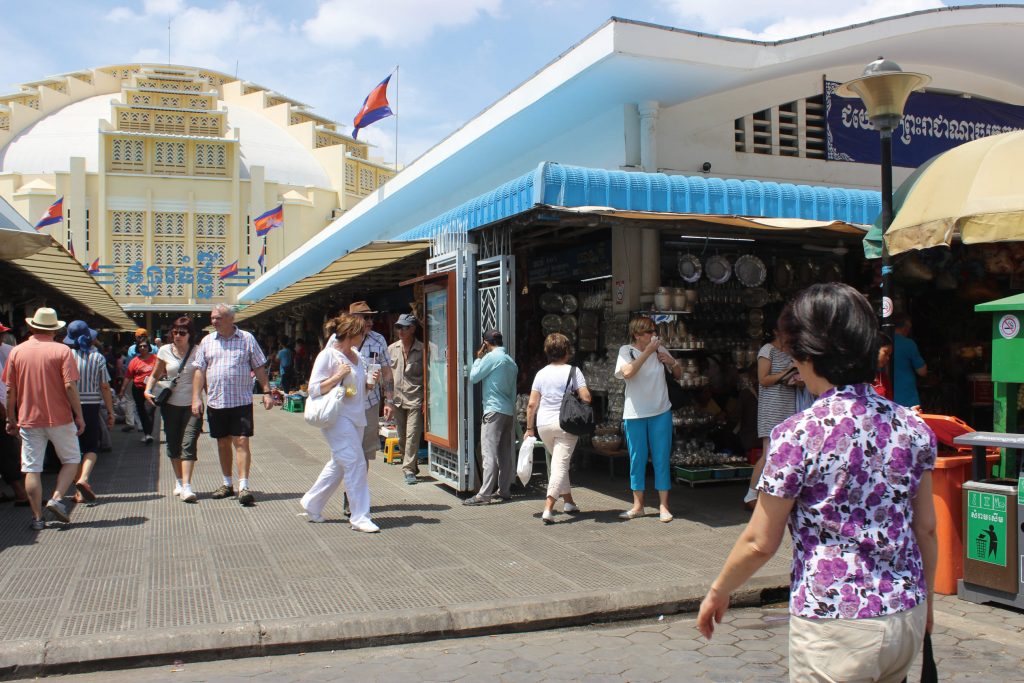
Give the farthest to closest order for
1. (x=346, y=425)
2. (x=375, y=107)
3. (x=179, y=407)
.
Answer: (x=375, y=107)
(x=179, y=407)
(x=346, y=425)

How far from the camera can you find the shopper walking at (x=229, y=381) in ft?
26.6

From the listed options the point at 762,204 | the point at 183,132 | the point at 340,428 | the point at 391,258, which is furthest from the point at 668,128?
the point at 183,132

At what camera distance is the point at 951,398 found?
33.3ft

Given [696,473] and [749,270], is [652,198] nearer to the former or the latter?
[749,270]

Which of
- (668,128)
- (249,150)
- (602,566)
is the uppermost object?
(249,150)

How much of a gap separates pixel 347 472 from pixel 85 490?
290cm

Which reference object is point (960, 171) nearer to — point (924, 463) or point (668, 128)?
point (668, 128)

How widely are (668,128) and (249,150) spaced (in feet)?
139

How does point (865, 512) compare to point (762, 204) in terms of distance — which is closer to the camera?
point (865, 512)

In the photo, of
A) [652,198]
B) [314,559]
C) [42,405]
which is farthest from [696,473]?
[42,405]

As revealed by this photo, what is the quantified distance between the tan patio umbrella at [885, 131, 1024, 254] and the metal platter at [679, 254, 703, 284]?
2.62 m

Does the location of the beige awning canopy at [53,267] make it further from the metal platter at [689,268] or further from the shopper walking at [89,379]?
the metal platter at [689,268]

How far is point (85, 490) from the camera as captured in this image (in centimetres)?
811

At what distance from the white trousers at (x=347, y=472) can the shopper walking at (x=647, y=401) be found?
2301 mm
